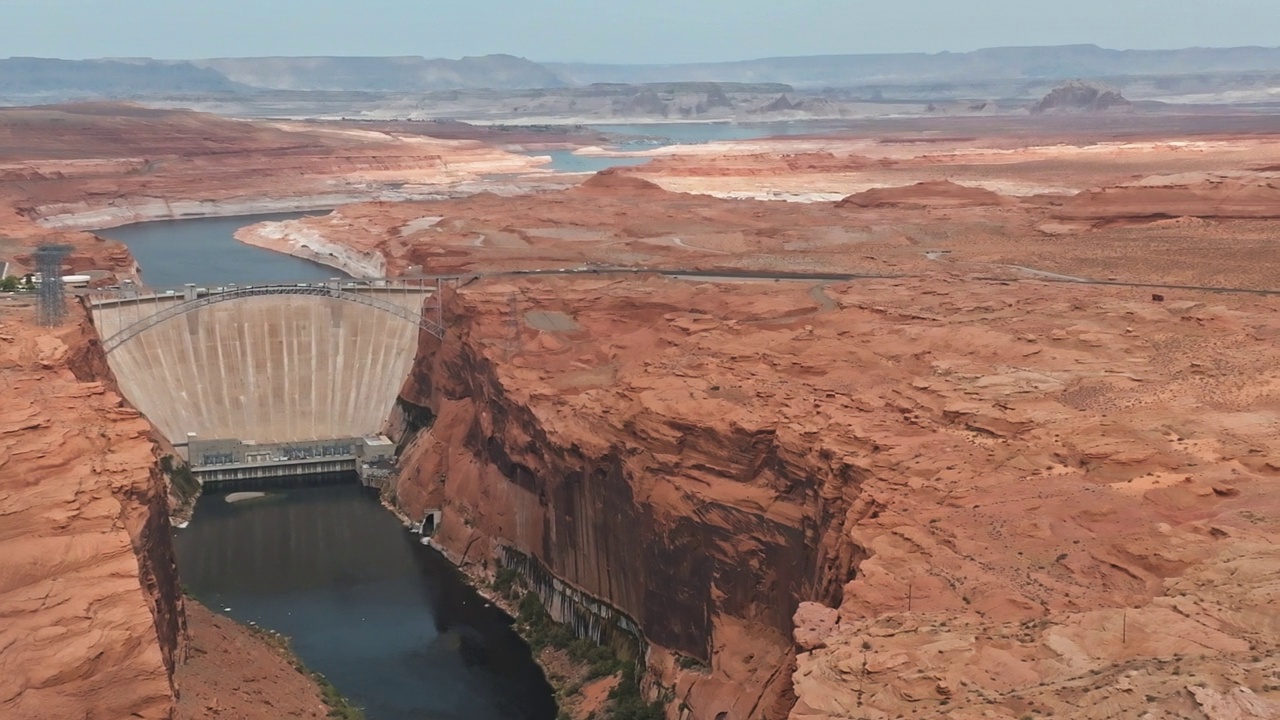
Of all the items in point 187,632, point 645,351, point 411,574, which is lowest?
point 411,574

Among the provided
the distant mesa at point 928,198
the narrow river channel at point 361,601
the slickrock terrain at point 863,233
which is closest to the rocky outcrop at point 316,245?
the slickrock terrain at point 863,233

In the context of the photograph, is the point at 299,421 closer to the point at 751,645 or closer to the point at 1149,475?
the point at 751,645

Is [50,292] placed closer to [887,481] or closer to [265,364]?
[265,364]

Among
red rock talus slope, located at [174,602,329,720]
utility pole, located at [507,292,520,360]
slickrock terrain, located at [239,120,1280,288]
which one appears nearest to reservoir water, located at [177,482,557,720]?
red rock talus slope, located at [174,602,329,720]

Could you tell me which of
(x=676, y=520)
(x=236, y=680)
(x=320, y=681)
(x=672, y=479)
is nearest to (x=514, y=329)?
(x=320, y=681)

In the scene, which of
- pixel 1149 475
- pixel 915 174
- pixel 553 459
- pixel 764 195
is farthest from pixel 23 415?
pixel 915 174

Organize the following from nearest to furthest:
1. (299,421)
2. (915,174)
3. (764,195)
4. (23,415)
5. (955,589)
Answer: (955,589), (23,415), (299,421), (764,195), (915,174)
